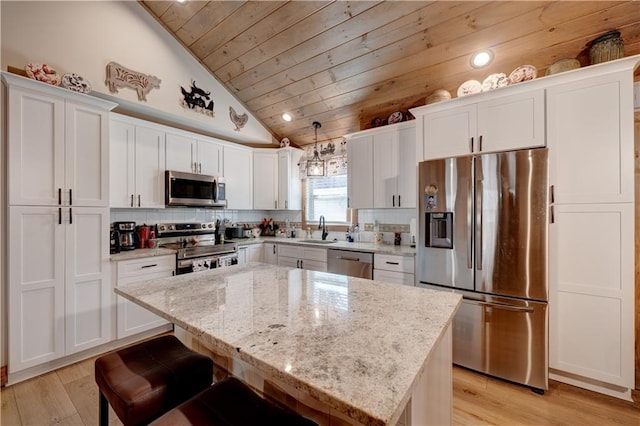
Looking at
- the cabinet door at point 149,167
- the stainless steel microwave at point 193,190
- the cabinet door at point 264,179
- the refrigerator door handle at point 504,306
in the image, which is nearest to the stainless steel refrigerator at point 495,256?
the refrigerator door handle at point 504,306

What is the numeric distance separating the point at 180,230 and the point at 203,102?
1.71 m

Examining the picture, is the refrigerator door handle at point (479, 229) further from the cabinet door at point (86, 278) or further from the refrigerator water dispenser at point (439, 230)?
the cabinet door at point (86, 278)

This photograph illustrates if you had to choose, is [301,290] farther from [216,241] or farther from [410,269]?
[216,241]

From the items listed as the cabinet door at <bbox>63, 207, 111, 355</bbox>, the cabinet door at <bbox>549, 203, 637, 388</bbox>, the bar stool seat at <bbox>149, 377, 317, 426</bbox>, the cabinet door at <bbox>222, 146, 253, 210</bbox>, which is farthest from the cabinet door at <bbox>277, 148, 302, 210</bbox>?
the bar stool seat at <bbox>149, 377, 317, 426</bbox>

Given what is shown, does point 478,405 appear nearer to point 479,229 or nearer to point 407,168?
point 479,229

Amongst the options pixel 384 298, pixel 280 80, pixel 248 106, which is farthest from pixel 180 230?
pixel 384 298

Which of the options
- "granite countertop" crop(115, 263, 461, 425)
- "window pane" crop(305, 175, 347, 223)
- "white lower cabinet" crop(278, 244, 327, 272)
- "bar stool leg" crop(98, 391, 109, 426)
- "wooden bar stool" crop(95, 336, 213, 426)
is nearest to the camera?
"granite countertop" crop(115, 263, 461, 425)

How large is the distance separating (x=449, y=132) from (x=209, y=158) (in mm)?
2983

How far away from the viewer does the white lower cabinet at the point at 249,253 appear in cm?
381

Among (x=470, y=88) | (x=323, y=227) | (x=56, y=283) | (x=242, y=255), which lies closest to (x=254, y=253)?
(x=242, y=255)

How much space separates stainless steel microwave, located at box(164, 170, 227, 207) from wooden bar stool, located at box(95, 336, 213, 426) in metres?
2.27

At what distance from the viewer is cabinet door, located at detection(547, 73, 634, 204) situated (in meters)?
1.90

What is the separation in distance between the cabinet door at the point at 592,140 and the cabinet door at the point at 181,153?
371 cm

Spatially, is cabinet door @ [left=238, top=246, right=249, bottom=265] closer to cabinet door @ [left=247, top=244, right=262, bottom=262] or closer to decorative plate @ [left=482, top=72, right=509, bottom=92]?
cabinet door @ [left=247, top=244, right=262, bottom=262]
